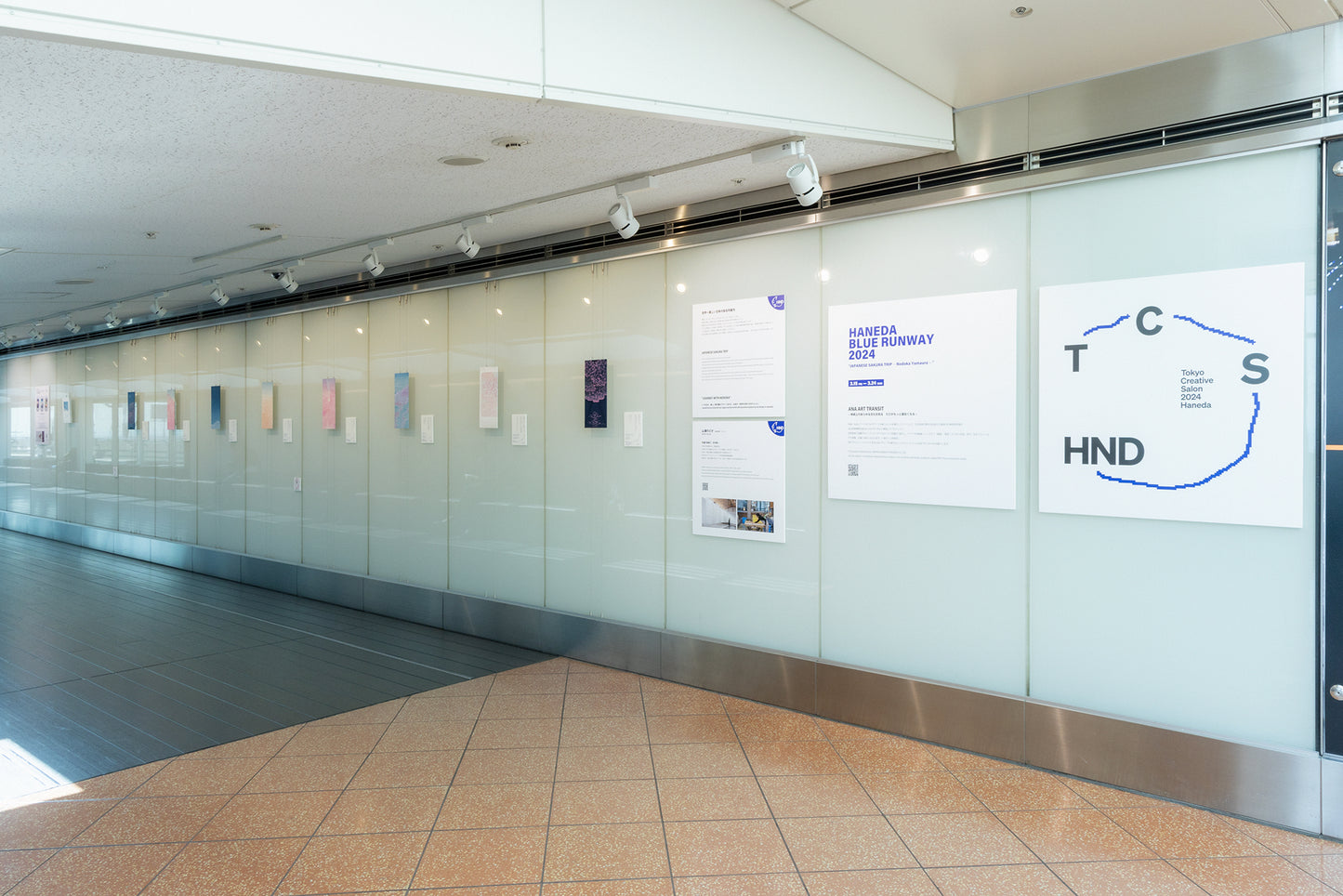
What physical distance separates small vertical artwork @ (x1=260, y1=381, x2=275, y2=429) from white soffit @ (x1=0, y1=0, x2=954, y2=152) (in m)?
7.42

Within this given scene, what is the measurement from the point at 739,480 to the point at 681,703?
1534mm

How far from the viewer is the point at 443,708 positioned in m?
5.32

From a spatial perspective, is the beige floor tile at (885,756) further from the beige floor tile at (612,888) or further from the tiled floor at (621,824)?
the beige floor tile at (612,888)

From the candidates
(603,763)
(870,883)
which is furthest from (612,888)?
(603,763)

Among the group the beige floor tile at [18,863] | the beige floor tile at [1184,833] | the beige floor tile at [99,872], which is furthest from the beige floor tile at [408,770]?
the beige floor tile at [1184,833]

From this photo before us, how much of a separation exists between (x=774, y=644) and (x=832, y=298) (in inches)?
90.1

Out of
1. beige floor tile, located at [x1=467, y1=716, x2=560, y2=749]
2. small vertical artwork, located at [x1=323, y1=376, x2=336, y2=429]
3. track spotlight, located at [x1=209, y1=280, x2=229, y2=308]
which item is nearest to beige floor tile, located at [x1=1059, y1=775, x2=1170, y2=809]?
beige floor tile, located at [x1=467, y1=716, x2=560, y2=749]

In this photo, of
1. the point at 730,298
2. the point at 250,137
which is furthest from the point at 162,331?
the point at 730,298

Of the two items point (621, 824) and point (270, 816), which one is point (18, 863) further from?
point (621, 824)

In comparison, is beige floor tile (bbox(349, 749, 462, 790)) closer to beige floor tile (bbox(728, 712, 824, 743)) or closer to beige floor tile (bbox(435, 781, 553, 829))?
beige floor tile (bbox(435, 781, 553, 829))

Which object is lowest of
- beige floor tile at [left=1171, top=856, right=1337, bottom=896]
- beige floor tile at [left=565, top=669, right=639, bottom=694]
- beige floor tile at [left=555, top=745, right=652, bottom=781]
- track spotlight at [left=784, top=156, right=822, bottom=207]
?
beige floor tile at [left=565, top=669, right=639, bottom=694]

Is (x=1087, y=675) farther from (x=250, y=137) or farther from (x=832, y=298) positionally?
(x=250, y=137)

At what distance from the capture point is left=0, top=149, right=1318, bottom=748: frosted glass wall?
390cm

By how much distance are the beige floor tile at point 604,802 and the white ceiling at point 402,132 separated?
327cm
